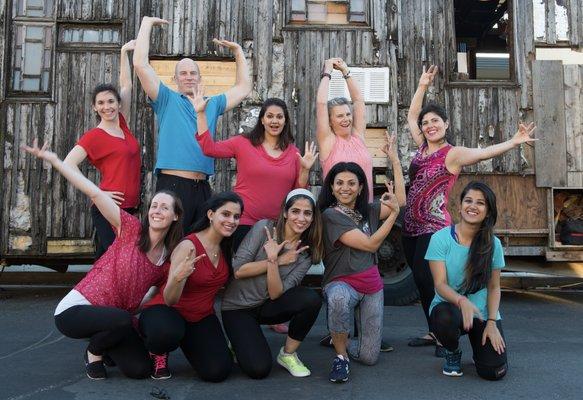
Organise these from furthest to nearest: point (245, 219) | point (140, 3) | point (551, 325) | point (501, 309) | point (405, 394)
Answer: point (140, 3) < point (501, 309) < point (551, 325) < point (245, 219) < point (405, 394)

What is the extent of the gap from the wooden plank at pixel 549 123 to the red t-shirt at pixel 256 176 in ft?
12.5

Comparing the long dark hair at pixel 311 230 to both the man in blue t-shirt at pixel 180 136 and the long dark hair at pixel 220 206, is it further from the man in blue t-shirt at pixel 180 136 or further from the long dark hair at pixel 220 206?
the man in blue t-shirt at pixel 180 136

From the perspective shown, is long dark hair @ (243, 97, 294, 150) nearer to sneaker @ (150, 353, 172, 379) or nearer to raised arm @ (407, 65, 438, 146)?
raised arm @ (407, 65, 438, 146)

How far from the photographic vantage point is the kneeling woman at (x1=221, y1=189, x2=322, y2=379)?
12.5 ft

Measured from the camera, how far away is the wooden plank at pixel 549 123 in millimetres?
6887

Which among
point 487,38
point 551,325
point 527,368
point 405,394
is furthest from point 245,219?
point 487,38

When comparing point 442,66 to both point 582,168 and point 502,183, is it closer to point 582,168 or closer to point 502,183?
point 502,183

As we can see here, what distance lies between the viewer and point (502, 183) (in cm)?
696

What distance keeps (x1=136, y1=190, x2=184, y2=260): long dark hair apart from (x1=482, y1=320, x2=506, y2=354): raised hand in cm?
203

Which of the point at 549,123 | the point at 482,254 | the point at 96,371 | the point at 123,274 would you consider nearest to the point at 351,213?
the point at 482,254

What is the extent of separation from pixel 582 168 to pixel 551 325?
2.16 meters

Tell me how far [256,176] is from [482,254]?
5.33 ft

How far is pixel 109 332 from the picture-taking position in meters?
3.64

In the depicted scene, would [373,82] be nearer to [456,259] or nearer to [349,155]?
[349,155]
